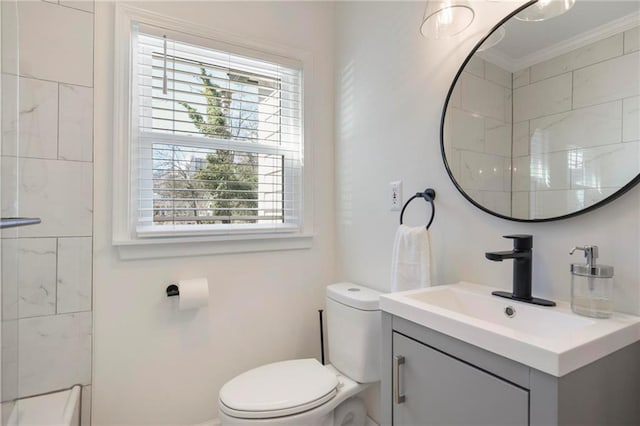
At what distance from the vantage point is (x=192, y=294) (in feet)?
4.80

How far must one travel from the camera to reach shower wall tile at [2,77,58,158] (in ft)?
4.14

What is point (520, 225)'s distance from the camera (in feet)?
3.43

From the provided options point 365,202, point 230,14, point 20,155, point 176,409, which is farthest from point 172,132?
point 176,409

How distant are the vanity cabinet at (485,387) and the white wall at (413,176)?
232 mm

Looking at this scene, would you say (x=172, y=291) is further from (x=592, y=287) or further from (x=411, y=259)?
(x=592, y=287)

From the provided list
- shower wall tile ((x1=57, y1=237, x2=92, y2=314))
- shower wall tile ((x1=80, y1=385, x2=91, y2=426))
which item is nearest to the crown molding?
shower wall tile ((x1=57, y1=237, x2=92, y2=314))

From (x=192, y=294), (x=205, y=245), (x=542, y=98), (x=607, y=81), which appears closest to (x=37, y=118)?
(x=205, y=245)

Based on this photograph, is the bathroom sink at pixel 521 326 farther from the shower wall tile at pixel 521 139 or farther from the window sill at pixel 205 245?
the window sill at pixel 205 245

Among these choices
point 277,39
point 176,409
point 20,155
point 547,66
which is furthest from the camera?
point 277,39

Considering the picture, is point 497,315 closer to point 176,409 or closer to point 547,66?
point 547,66

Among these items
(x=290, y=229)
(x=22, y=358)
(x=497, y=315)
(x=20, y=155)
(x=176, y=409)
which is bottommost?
(x=176, y=409)

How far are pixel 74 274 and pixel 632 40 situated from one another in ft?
6.50

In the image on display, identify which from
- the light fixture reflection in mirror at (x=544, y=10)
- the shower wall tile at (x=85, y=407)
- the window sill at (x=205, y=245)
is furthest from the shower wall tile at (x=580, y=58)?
the shower wall tile at (x=85, y=407)

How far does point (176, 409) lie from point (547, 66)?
1995mm
